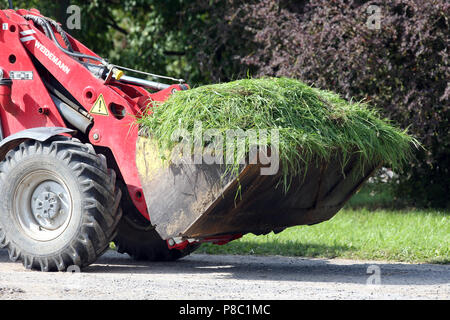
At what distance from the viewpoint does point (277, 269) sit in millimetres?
7688

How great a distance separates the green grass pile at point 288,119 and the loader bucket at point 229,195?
0.63 feet

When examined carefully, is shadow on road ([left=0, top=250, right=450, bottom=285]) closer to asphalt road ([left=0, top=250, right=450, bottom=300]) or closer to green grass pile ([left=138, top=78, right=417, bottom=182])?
asphalt road ([left=0, top=250, right=450, bottom=300])

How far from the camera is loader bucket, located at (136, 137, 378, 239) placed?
6.34 metres

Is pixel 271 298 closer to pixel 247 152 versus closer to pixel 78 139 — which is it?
pixel 247 152

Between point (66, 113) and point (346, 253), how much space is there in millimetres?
3623

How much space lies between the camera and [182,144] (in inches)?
250

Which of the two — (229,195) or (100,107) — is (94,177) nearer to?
(100,107)

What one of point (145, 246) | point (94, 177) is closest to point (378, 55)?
point (145, 246)

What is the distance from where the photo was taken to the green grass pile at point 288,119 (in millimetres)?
6242

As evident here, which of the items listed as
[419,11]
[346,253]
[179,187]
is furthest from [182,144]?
[419,11]

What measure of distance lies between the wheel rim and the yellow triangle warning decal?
0.70 m

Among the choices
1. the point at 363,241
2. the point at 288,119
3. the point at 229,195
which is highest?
the point at 288,119

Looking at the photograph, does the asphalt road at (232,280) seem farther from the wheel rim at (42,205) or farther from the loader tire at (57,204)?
the wheel rim at (42,205)

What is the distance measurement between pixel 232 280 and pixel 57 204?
1.75m
